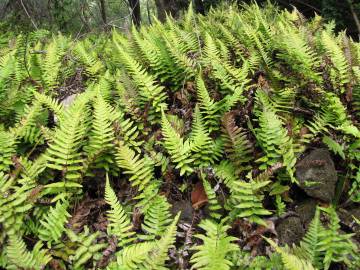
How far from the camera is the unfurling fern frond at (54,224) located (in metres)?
2.34

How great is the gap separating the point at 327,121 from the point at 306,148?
0.29m

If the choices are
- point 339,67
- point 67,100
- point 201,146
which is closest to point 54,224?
point 201,146

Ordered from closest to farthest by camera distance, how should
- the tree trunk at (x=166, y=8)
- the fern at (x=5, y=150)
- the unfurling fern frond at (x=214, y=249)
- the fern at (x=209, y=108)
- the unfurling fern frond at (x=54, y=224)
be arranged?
the unfurling fern frond at (x=214, y=249), the unfurling fern frond at (x=54, y=224), the fern at (x=5, y=150), the fern at (x=209, y=108), the tree trunk at (x=166, y=8)

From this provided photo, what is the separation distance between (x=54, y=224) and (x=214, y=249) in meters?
1.06

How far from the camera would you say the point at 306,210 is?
103 inches

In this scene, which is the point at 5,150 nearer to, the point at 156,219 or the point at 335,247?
the point at 156,219

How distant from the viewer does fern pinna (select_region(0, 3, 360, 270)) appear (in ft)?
7.40

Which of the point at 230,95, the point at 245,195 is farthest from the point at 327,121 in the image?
the point at 245,195

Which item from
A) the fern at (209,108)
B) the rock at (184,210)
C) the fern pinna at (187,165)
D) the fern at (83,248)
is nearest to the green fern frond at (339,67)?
the fern pinna at (187,165)

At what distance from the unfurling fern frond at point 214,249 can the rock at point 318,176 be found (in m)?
0.77

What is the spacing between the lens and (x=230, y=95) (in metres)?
3.29

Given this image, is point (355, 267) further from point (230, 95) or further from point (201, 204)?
point (230, 95)

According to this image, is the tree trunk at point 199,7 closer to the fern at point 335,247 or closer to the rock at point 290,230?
the rock at point 290,230

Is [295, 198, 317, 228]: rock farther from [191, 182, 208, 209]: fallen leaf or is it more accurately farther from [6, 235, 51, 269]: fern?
[6, 235, 51, 269]: fern
